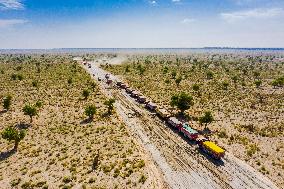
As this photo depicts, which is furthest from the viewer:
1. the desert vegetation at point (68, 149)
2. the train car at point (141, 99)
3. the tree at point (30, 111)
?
the train car at point (141, 99)

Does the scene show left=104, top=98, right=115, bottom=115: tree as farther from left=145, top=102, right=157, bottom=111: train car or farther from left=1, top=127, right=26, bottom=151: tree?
left=1, top=127, right=26, bottom=151: tree

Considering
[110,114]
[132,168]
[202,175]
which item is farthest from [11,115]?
[202,175]

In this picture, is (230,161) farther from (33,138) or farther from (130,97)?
(130,97)

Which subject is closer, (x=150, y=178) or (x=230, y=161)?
(x=150, y=178)

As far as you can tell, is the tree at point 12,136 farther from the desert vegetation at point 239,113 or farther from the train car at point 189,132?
the desert vegetation at point 239,113

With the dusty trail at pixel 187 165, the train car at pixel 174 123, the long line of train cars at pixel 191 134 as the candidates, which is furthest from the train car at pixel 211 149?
the train car at pixel 174 123

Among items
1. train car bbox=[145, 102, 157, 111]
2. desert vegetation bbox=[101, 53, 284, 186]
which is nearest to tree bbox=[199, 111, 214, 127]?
desert vegetation bbox=[101, 53, 284, 186]
